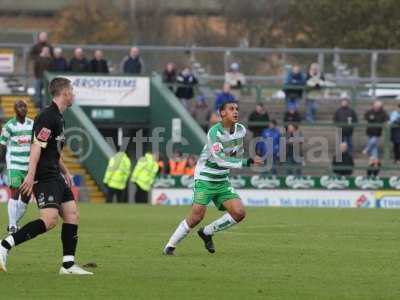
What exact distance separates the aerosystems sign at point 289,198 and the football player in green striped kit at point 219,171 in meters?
16.5

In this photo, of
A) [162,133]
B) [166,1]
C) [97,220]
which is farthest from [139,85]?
[166,1]

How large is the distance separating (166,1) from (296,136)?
2904 centimetres

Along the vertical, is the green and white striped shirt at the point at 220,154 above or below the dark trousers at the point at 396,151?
above

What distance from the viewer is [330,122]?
116ft

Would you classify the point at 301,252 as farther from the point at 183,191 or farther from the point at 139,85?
the point at 139,85

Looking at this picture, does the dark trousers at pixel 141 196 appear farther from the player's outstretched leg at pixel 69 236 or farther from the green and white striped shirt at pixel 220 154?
the player's outstretched leg at pixel 69 236

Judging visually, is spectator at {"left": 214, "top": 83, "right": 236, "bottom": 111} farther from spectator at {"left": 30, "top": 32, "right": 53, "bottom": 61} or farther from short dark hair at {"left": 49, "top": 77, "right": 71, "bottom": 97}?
short dark hair at {"left": 49, "top": 77, "right": 71, "bottom": 97}

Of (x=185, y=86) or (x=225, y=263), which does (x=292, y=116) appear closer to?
(x=185, y=86)

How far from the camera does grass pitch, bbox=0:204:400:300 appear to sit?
1188 cm

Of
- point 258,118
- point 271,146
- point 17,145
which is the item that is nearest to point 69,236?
point 17,145

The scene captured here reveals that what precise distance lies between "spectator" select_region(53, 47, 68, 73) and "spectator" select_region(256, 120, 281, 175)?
21.0 feet

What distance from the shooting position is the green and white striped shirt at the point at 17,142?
65.6ft

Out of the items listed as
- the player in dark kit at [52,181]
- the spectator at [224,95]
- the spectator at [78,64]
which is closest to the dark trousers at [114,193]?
the spectator at [224,95]

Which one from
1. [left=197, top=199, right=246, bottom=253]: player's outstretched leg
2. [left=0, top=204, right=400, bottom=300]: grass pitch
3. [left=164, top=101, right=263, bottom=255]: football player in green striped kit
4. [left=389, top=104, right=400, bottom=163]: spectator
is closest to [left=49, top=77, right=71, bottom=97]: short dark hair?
[left=0, top=204, right=400, bottom=300]: grass pitch
